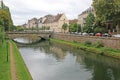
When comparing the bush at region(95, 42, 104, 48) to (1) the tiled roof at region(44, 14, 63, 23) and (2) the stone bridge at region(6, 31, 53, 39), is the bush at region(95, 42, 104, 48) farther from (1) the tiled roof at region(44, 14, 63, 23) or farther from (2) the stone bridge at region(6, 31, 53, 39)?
(1) the tiled roof at region(44, 14, 63, 23)

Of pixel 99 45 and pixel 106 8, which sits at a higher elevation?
pixel 106 8

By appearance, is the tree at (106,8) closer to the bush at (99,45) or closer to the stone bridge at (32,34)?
the bush at (99,45)

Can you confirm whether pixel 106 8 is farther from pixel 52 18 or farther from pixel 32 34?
pixel 52 18

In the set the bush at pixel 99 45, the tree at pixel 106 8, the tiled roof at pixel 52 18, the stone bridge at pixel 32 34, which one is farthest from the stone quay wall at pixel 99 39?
the tiled roof at pixel 52 18

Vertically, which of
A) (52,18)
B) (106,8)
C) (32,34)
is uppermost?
(52,18)

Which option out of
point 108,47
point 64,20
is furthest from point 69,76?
point 64,20

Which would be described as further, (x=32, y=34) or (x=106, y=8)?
(x=32, y=34)

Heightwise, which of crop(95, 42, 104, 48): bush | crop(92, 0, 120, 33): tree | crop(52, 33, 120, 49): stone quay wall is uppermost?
crop(92, 0, 120, 33): tree

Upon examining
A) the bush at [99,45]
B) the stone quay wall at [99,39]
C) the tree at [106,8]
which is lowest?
the bush at [99,45]

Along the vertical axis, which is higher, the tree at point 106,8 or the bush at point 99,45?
the tree at point 106,8

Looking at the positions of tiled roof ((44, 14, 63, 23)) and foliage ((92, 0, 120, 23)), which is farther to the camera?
tiled roof ((44, 14, 63, 23))

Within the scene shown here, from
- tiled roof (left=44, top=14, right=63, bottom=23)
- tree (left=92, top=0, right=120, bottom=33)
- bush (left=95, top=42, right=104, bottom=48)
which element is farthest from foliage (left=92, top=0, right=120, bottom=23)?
tiled roof (left=44, top=14, right=63, bottom=23)

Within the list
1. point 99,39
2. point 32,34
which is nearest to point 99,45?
point 99,39

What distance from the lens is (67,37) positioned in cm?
8312
